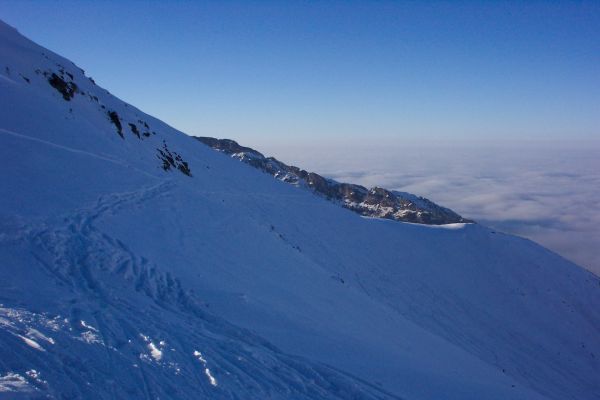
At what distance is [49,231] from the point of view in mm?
8219

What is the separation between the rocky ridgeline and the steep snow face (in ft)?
189

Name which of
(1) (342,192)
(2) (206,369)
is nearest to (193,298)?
(2) (206,369)

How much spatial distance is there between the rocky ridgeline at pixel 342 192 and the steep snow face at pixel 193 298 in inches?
2266

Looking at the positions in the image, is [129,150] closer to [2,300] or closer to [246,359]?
[2,300]

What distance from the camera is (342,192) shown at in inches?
3802

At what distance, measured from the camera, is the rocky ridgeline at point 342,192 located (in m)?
84.0

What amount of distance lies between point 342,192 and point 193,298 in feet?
295

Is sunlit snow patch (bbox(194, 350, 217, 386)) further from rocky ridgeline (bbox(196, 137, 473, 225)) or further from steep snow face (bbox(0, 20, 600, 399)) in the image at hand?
rocky ridgeline (bbox(196, 137, 473, 225))

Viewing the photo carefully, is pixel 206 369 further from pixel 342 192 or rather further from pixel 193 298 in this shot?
pixel 342 192

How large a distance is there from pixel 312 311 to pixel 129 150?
14983mm

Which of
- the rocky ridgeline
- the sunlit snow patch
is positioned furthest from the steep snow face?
the rocky ridgeline

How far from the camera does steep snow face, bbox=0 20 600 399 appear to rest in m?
5.02

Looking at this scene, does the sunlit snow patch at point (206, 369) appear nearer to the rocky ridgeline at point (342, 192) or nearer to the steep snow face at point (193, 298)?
the steep snow face at point (193, 298)

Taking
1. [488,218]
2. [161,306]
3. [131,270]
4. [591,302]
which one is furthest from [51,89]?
[488,218]
